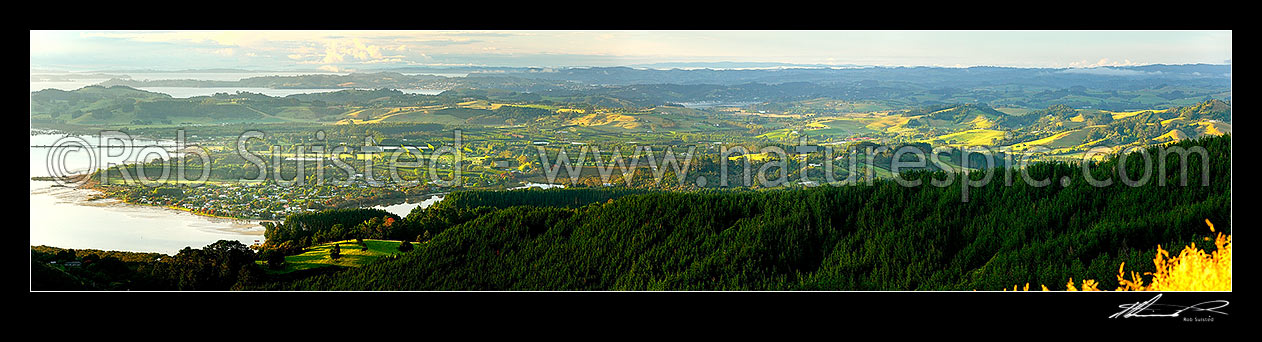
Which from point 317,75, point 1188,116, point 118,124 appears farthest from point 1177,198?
point 118,124

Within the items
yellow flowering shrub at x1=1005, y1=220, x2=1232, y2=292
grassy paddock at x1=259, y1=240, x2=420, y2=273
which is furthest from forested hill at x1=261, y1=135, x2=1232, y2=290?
grassy paddock at x1=259, y1=240, x2=420, y2=273

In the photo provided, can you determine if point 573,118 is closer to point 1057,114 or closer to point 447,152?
point 447,152

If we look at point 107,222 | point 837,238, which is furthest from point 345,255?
point 837,238

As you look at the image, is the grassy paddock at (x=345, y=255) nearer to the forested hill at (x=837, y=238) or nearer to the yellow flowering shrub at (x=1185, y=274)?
the forested hill at (x=837, y=238)

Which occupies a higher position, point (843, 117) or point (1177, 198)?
point (843, 117)

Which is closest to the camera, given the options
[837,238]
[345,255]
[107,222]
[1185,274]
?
[1185,274]

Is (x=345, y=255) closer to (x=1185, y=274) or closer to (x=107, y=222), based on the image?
(x=107, y=222)
